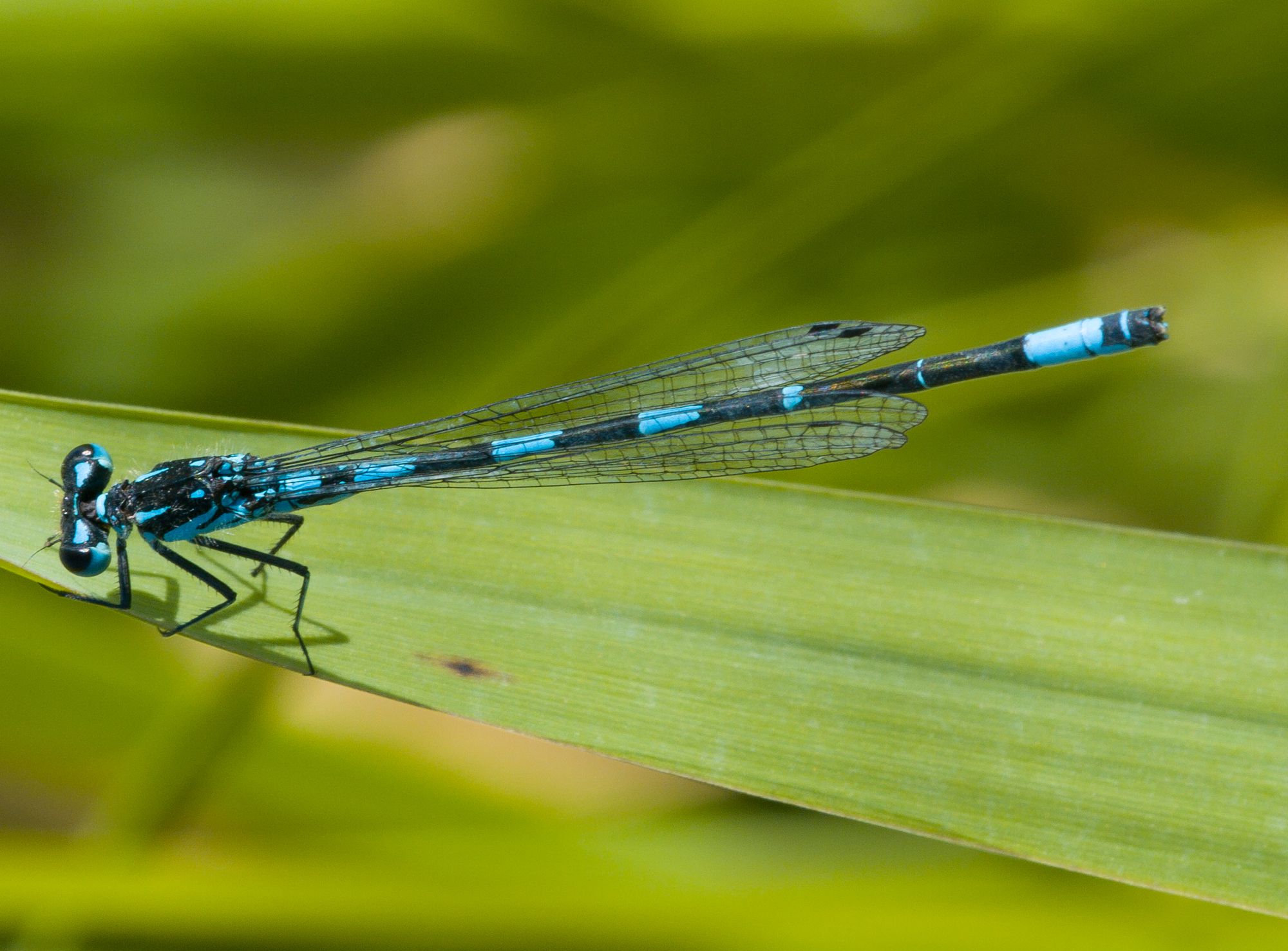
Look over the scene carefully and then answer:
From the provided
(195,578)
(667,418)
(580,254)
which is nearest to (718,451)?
(667,418)

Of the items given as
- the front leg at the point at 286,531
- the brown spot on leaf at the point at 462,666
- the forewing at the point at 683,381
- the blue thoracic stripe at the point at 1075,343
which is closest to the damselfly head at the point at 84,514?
the front leg at the point at 286,531

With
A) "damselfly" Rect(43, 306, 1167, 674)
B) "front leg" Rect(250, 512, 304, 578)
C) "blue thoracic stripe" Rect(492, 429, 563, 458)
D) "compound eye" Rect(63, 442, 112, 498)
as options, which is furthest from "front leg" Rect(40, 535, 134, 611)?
"blue thoracic stripe" Rect(492, 429, 563, 458)

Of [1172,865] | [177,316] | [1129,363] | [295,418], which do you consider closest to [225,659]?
[295,418]

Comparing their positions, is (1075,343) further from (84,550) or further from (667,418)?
(84,550)

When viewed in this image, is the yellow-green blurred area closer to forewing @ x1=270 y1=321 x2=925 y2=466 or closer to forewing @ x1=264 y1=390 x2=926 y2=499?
forewing @ x1=270 y1=321 x2=925 y2=466

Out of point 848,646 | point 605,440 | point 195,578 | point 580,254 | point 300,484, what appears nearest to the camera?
point 848,646

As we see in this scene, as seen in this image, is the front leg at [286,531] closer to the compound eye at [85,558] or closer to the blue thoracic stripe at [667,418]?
the compound eye at [85,558]
